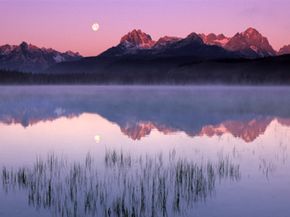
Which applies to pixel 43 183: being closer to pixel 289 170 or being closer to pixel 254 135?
pixel 289 170

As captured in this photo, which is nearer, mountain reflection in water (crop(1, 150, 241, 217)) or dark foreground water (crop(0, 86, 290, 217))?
mountain reflection in water (crop(1, 150, 241, 217))

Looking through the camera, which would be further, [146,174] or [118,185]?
[146,174]

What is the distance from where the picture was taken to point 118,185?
1467cm

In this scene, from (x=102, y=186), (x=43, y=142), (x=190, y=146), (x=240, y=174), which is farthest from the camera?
(x=43, y=142)

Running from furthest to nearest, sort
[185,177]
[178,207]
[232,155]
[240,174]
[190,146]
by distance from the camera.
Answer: [190,146] < [232,155] < [240,174] < [185,177] < [178,207]

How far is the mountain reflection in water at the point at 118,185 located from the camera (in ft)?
40.0

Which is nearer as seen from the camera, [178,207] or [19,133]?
[178,207]

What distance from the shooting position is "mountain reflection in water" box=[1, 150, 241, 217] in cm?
1218

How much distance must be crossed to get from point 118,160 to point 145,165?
1530mm

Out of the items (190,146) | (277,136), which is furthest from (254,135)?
(190,146)

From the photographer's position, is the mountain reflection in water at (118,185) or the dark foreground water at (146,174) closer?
the mountain reflection in water at (118,185)

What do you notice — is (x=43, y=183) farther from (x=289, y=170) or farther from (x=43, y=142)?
(x=43, y=142)

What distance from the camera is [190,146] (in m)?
23.6

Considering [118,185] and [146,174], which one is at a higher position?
[146,174]
